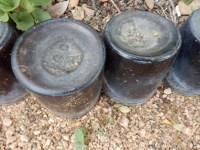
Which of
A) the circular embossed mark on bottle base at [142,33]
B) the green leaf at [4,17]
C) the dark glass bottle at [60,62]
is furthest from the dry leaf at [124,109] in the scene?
the green leaf at [4,17]

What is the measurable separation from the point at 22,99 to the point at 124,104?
0.49 m

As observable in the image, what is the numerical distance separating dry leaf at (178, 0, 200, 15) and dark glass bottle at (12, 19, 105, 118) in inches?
26.5

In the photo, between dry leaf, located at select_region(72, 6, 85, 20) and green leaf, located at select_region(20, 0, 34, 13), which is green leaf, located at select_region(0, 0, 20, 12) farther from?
dry leaf, located at select_region(72, 6, 85, 20)

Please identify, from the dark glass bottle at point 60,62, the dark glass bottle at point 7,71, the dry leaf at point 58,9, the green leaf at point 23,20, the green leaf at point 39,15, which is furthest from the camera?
the dry leaf at point 58,9

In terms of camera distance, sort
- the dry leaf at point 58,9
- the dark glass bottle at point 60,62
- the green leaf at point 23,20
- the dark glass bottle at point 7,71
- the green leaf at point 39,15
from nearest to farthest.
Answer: the dark glass bottle at point 60,62
the dark glass bottle at point 7,71
the green leaf at point 23,20
the green leaf at point 39,15
the dry leaf at point 58,9

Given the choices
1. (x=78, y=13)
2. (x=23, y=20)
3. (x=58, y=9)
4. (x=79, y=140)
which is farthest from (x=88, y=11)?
(x=79, y=140)

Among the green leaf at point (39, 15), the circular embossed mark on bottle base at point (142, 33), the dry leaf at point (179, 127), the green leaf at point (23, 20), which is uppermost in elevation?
the circular embossed mark on bottle base at point (142, 33)

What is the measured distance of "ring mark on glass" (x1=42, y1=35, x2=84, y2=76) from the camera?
1.44 metres

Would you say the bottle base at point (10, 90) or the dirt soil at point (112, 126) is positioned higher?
the bottle base at point (10, 90)

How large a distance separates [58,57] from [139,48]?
32 cm

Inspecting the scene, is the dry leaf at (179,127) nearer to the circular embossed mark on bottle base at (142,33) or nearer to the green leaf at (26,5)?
the circular embossed mark on bottle base at (142,33)

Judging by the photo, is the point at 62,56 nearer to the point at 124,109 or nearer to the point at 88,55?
the point at 88,55

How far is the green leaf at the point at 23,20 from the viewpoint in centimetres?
164

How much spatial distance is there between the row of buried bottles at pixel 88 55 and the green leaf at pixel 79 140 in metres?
0.11
